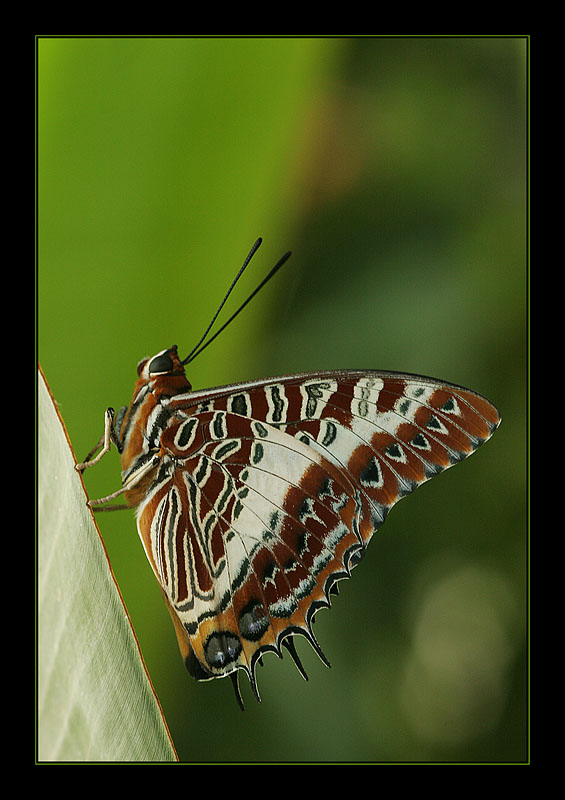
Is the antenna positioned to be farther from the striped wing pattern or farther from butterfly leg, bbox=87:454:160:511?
butterfly leg, bbox=87:454:160:511

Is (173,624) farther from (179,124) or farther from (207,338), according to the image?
(179,124)

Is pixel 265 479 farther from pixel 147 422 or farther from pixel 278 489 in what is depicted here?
pixel 147 422

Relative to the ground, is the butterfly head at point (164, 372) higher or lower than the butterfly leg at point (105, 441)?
higher

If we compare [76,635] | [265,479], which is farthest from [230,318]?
[76,635]

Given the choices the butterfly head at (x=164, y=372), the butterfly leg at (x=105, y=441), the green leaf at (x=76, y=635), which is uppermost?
the butterfly head at (x=164, y=372)

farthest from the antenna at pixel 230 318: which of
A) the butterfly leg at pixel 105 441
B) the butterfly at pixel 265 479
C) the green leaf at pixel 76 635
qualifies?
the green leaf at pixel 76 635

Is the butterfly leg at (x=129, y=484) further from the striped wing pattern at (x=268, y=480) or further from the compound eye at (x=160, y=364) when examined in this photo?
the compound eye at (x=160, y=364)

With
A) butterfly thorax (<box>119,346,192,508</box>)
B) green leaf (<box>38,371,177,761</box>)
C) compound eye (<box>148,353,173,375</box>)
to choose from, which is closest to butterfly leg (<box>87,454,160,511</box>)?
butterfly thorax (<box>119,346,192,508</box>)
